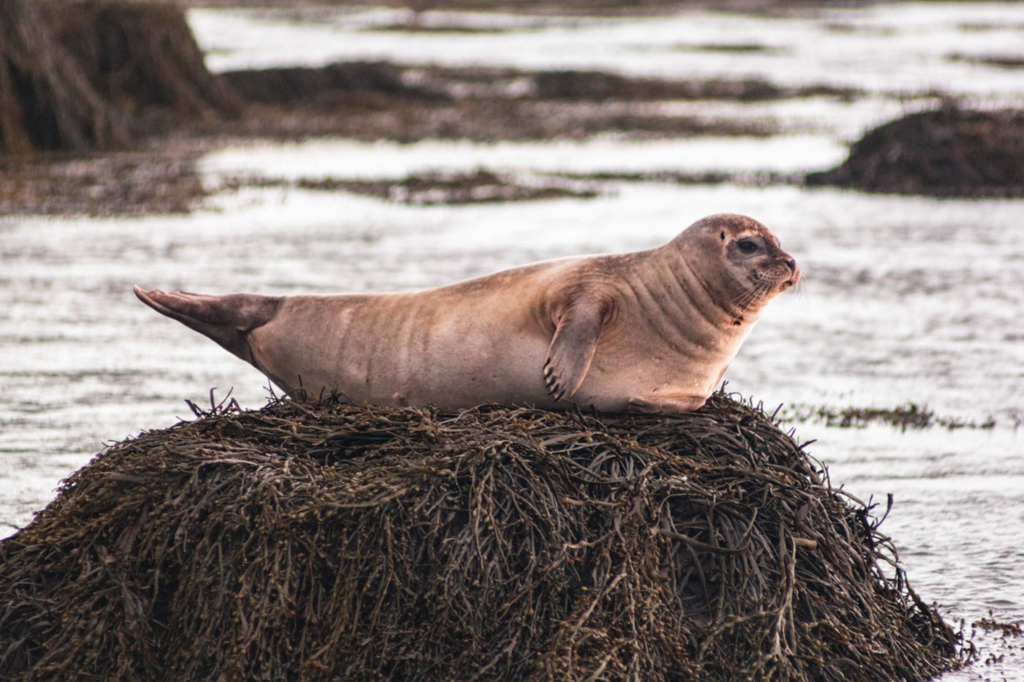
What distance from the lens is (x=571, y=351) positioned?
181 inches

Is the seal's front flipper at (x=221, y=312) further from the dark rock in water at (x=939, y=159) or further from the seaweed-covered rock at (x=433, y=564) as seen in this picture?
the dark rock in water at (x=939, y=159)

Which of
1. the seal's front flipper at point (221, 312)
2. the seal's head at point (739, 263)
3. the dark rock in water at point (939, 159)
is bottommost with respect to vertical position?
the dark rock in water at point (939, 159)

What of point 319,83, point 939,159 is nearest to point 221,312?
point 939,159

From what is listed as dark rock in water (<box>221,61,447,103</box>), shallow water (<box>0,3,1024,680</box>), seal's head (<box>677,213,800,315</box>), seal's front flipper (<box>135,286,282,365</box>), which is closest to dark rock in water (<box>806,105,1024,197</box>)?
shallow water (<box>0,3,1024,680</box>)

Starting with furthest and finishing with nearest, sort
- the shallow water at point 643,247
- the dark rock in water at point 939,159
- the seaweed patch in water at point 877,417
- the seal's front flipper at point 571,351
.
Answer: the dark rock in water at point 939,159 → the seaweed patch in water at point 877,417 → the shallow water at point 643,247 → the seal's front flipper at point 571,351

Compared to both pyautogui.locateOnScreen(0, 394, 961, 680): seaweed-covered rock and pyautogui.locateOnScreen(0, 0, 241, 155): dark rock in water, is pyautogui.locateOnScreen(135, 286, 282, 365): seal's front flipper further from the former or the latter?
pyautogui.locateOnScreen(0, 0, 241, 155): dark rock in water

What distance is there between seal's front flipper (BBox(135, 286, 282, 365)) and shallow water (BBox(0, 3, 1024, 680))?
3.31ft

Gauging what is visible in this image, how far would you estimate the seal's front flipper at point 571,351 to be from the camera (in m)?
4.57

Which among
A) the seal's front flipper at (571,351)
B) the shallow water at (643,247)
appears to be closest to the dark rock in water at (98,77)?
the shallow water at (643,247)

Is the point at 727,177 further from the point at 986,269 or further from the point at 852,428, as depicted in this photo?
the point at 852,428

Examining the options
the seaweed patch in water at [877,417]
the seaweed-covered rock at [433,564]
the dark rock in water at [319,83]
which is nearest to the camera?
the seaweed-covered rock at [433,564]

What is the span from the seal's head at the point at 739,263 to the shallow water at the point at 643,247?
1365 millimetres

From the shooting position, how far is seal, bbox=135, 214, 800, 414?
15.6 ft

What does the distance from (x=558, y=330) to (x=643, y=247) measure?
7.73 m
